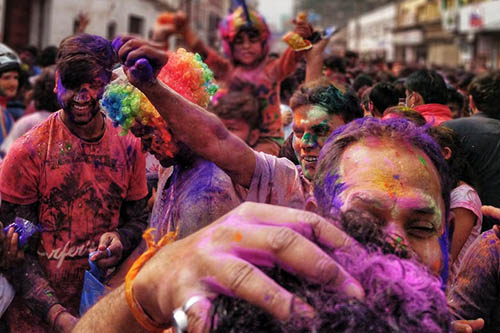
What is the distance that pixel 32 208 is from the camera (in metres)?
2.95

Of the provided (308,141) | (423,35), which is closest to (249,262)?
(308,141)

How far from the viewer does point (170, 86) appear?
98.0 inches

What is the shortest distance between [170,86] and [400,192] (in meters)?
1.36

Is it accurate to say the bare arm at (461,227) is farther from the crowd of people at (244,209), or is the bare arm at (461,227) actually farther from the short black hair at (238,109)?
the short black hair at (238,109)

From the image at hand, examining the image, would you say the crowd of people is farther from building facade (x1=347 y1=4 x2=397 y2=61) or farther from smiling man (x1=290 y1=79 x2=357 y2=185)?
building facade (x1=347 y1=4 x2=397 y2=61)

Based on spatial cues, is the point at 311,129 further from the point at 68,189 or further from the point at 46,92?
the point at 46,92

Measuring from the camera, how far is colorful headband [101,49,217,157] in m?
2.40

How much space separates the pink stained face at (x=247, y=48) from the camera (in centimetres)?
570

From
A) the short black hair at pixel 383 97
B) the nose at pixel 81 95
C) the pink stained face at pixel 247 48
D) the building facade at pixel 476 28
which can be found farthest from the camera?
the building facade at pixel 476 28

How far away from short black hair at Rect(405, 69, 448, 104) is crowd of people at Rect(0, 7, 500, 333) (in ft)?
0.05

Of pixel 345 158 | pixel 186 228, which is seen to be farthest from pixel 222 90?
pixel 345 158

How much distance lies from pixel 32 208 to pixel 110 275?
20.4 inches

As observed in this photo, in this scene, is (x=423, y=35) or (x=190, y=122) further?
(x=423, y=35)

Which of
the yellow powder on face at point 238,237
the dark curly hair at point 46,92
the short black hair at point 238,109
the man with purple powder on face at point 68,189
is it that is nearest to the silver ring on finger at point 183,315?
the yellow powder on face at point 238,237
